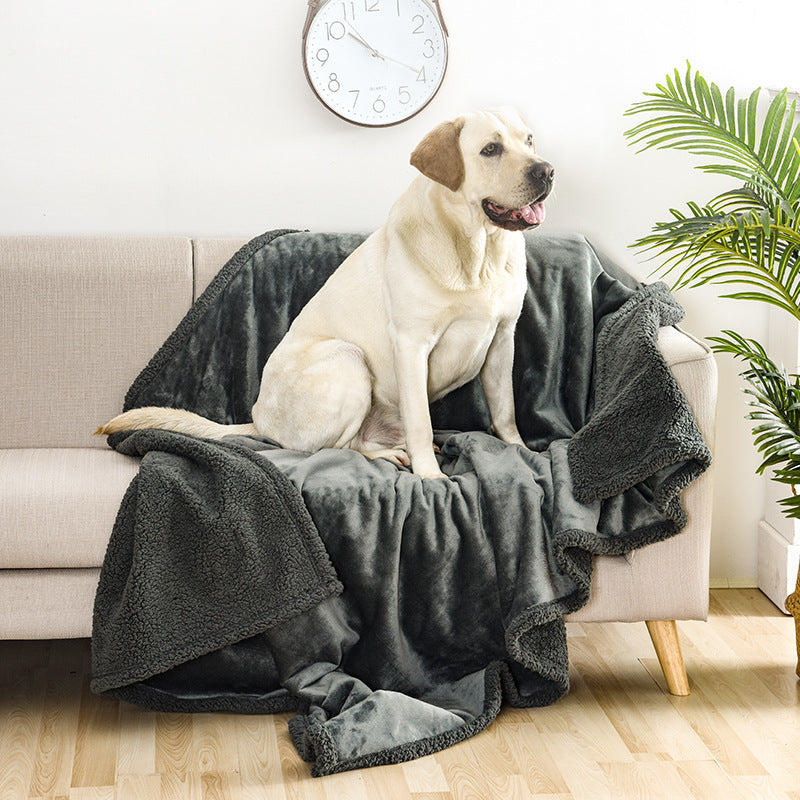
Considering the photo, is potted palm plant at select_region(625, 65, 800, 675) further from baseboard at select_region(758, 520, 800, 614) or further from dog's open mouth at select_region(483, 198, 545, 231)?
baseboard at select_region(758, 520, 800, 614)

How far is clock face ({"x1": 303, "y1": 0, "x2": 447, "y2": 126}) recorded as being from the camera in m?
2.96

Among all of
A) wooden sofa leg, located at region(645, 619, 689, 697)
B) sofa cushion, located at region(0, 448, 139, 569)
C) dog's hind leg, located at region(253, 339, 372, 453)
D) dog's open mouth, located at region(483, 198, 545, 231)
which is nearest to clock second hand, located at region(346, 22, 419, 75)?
dog's open mouth, located at region(483, 198, 545, 231)

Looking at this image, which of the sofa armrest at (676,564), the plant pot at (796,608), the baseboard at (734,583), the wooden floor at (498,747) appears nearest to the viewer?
the wooden floor at (498,747)

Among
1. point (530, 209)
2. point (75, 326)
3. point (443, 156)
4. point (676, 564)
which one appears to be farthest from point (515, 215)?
point (75, 326)

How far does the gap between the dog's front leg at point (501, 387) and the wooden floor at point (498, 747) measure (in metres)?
0.61

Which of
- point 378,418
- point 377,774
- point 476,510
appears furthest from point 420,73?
point 377,774

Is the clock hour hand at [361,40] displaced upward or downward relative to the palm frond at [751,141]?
upward

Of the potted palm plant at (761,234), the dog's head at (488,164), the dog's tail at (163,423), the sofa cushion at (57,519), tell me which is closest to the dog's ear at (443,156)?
the dog's head at (488,164)

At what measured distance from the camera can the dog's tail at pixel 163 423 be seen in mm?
2561

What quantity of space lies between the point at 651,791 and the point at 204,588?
3.12ft

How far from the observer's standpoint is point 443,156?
7.69 feet

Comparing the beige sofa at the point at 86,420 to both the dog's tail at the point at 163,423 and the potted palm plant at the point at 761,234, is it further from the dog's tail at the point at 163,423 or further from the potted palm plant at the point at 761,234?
the potted palm plant at the point at 761,234

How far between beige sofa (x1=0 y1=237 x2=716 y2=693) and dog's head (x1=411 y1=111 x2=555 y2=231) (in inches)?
18.1

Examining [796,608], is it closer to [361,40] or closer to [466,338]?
[466,338]
